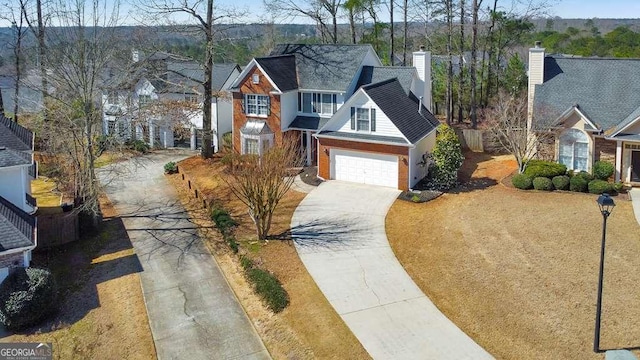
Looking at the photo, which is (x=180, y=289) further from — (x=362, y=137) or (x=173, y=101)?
(x=173, y=101)

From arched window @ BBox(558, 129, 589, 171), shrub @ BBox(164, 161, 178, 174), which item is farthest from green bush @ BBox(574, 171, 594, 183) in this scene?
shrub @ BBox(164, 161, 178, 174)

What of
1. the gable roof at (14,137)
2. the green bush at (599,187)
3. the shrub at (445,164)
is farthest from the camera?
the shrub at (445,164)

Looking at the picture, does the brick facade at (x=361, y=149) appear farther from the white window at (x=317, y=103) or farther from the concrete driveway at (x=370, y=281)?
the white window at (x=317, y=103)

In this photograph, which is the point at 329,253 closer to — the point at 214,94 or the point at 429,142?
the point at 429,142

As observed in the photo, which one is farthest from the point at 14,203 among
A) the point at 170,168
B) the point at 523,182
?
the point at 523,182

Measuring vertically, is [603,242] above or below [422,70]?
below

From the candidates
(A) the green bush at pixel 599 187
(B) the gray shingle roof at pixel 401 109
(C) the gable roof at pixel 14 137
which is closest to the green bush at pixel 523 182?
(A) the green bush at pixel 599 187

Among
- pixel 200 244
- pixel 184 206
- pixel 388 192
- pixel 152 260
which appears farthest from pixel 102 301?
pixel 388 192
